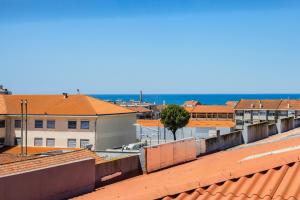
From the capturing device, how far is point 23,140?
50219mm

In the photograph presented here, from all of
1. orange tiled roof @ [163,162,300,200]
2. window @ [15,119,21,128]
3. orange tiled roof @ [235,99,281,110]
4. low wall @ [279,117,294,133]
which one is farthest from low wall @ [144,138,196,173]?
orange tiled roof @ [235,99,281,110]

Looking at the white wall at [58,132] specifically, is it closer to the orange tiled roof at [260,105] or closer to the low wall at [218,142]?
the low wall at [218,142]

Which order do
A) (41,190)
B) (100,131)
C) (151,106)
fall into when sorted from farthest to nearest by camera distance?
(151,106) → (100,131) → (41,190)

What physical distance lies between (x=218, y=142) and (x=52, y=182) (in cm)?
1071

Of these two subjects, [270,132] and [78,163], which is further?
[270,132]

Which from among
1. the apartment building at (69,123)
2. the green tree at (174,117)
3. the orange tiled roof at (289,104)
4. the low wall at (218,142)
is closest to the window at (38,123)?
the apartment building at (69,123)

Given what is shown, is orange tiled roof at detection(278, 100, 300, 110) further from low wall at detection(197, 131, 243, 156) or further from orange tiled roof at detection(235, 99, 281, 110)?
low wall at detection(197, 131, 243, 156)

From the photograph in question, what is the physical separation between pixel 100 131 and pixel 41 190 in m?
39.7

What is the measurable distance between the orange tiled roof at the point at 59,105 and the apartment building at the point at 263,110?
47460mm

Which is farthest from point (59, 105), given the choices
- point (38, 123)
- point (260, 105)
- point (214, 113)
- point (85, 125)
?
point (260, 105)

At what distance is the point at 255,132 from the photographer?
68.7 ft

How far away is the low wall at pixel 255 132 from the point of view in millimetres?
20192

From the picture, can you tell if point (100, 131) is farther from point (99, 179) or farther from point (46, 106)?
point (99, 179)

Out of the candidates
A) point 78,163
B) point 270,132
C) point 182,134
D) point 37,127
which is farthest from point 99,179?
point 182,134
